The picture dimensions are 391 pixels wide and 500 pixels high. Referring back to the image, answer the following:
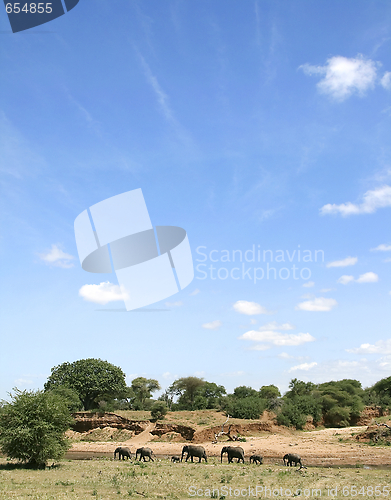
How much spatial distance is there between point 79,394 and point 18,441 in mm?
49008

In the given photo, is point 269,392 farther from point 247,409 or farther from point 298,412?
point 247,409

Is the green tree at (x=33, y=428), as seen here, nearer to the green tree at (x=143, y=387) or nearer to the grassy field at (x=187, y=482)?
the grassy field at (x=187, y=482)

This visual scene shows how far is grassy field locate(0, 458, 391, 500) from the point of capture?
16250 mm

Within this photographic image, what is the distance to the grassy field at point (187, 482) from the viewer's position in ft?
53.3

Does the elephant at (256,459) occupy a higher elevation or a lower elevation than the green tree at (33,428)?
lower

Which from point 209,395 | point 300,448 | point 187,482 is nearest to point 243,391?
point 209,395

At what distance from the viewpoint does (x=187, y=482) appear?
19.2 meters

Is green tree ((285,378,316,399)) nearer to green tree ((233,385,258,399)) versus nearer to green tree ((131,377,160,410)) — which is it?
green tree ((233,385,258,399))

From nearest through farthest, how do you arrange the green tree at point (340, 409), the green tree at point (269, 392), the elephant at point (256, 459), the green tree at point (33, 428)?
the green tree at point (33, 428) < the elephant at point (256, 459) < the green tree at point (340, 409) < the green tree at point (269, 392)

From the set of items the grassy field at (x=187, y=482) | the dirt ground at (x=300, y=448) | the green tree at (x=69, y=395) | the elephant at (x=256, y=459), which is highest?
the green tree at (x=69, y=395)

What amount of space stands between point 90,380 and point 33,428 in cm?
4784

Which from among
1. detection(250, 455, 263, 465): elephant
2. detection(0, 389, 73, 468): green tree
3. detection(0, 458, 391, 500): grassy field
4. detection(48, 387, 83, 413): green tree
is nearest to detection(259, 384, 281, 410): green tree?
detection(48, 387, 83, 413): green tree

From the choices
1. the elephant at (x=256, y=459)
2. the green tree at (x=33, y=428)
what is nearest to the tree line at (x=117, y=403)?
the green tree at (x=33, y=428)

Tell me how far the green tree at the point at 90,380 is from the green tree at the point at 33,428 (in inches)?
1784
